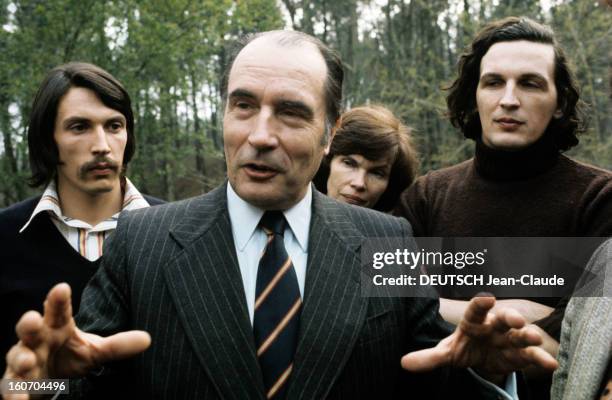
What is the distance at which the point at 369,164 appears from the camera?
370 cm

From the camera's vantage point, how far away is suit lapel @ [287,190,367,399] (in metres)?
2.02

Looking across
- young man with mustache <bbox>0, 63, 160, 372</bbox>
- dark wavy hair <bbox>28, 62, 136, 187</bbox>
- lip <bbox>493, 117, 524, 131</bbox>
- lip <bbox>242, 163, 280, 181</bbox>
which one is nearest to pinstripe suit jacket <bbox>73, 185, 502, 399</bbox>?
lip <bbox>242, 163, 280, 181</bbox>

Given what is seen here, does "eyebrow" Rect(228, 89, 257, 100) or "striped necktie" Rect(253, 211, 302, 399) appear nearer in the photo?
"striped necktie" Rect(253, 211, 302, 399)

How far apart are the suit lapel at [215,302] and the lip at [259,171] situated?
0.55 ft

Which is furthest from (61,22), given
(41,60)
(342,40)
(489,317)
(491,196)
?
(489,317)

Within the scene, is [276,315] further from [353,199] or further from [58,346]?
[353,199]

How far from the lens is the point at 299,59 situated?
7.73 feet

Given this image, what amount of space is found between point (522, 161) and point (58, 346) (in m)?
2.11

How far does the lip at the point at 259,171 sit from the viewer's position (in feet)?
7.36

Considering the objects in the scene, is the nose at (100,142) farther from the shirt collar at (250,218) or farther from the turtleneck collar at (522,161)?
the turtleneck collar at (522,161)

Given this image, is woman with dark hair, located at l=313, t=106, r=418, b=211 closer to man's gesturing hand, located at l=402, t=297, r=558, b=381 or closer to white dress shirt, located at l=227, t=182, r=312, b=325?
white dress shirt, located at l=227, t=182, r=312, b=325

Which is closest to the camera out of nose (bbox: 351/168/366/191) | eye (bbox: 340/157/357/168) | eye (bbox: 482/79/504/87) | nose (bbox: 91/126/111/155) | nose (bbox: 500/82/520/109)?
nose (bbox: 500/82/520/109)

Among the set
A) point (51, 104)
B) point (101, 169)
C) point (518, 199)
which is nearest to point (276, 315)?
point (518, 199)

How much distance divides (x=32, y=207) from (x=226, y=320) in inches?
62.0
